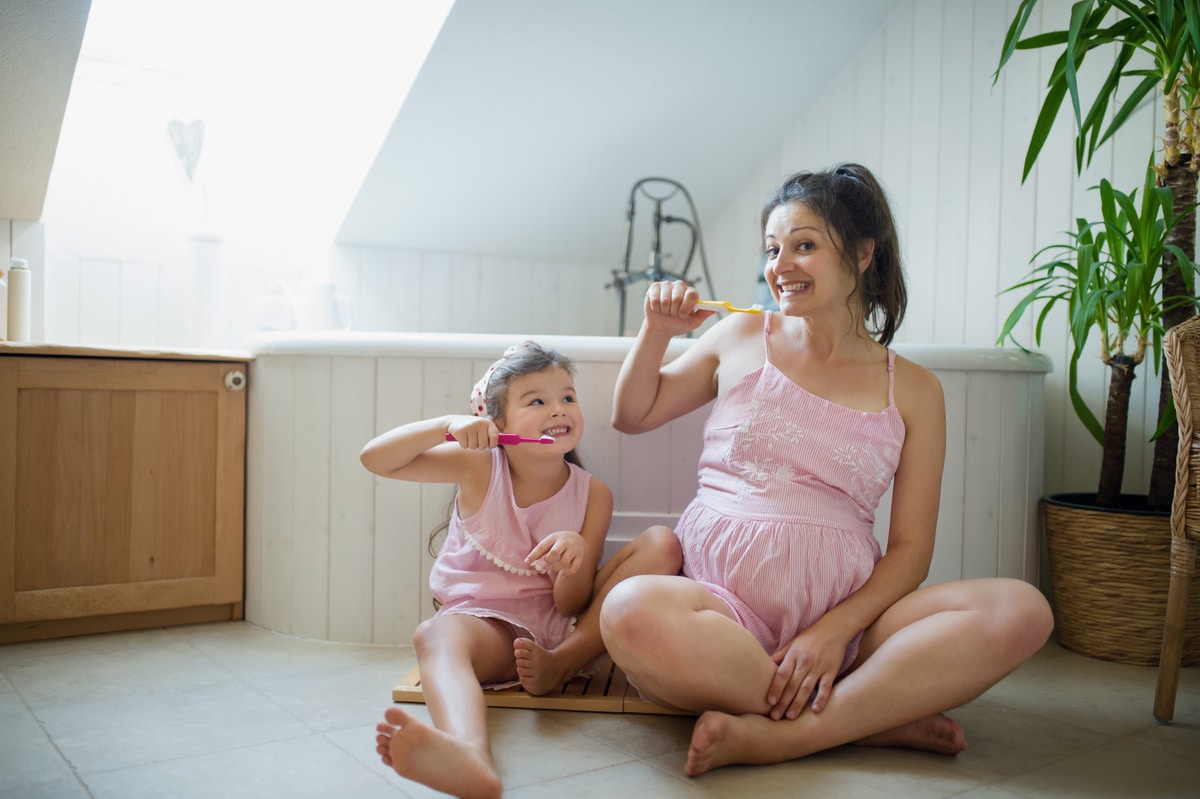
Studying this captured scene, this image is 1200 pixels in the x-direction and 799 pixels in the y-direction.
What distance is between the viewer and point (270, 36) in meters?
2.58

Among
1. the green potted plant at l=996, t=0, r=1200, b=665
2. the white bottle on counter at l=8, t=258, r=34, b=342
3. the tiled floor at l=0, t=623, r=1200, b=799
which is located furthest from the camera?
the white bottle on counter at l=8, t=258, r=34, b=342

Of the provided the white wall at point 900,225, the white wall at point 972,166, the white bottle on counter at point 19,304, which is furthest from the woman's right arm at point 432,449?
the white wall at point 972,166

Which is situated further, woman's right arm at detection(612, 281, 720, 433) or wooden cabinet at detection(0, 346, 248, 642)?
wooden cabinet at detection(0, 346, 248, 642)

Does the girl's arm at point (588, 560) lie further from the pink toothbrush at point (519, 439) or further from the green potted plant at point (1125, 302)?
the green potted plant at point (1125, 302)

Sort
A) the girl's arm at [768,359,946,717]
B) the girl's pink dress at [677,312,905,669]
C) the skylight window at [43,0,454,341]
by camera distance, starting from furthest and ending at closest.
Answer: the skylight window at [43,0,454,341]
the girl's pink dress at [677,312,905,669]
the girl's arm at [768,359,946,717]

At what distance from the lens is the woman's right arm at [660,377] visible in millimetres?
1459

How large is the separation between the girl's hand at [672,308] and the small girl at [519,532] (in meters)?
0.17

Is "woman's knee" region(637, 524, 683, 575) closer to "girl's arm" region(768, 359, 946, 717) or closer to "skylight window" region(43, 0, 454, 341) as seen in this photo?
"girl's arm" region(768, 359, 946, 717)

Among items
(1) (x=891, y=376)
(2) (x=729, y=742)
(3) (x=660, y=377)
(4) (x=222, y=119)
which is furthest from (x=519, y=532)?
(4) (x=222, y=119)

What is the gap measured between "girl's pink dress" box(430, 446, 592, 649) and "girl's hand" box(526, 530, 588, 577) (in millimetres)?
109

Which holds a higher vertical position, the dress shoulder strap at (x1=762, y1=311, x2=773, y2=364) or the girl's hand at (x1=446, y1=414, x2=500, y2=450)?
the dress shoulder strap at (x1=762, y1=311, x2=773, y2=364)

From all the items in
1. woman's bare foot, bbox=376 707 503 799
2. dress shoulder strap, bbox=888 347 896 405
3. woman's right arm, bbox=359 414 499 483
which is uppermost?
dress shoulder strap, bbox=888 347 896 405

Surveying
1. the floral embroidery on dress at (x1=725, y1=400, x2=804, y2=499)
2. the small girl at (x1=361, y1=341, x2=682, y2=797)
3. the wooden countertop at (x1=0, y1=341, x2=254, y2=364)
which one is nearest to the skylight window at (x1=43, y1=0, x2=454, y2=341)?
the wooden countertop at (x1=0, y1=341, x2=254, y2=364)

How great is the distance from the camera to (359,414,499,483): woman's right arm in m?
1.31
